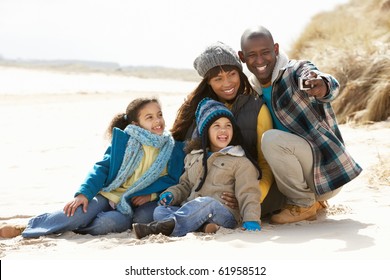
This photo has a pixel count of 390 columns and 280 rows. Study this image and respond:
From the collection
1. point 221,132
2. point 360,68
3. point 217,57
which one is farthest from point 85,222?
point 360,68

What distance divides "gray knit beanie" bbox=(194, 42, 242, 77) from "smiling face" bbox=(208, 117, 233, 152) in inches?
19.5

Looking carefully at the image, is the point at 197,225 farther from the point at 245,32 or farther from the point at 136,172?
the point at 245,32

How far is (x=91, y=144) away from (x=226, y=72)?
4857mm

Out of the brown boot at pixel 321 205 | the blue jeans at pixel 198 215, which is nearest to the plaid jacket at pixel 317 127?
the brown boot at pixel 321 205

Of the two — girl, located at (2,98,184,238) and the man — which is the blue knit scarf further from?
the man

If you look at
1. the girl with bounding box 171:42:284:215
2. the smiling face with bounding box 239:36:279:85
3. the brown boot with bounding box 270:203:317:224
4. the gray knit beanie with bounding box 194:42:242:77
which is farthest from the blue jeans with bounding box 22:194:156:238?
the smiling face with bounding box 239:36:279:85

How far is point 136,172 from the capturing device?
14.9 feet

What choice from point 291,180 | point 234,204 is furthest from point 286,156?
point 234,204

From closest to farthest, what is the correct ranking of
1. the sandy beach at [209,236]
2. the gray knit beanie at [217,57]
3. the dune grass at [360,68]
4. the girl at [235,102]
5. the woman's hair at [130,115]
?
the sandy beach at [209,236] < the girl at [235,102] < the gray knit beanie at [217,57] < the woman's hair at [130,115] < the dune grass at [360,68]

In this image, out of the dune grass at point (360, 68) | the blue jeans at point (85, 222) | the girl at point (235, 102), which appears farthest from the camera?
the dune grass at point (360, 68)

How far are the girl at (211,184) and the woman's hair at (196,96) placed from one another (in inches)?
7.3

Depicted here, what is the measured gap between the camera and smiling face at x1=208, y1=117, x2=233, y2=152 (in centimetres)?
423

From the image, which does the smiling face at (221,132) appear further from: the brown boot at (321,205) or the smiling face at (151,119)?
the brown boot at (321,205)

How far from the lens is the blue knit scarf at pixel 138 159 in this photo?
446cm
